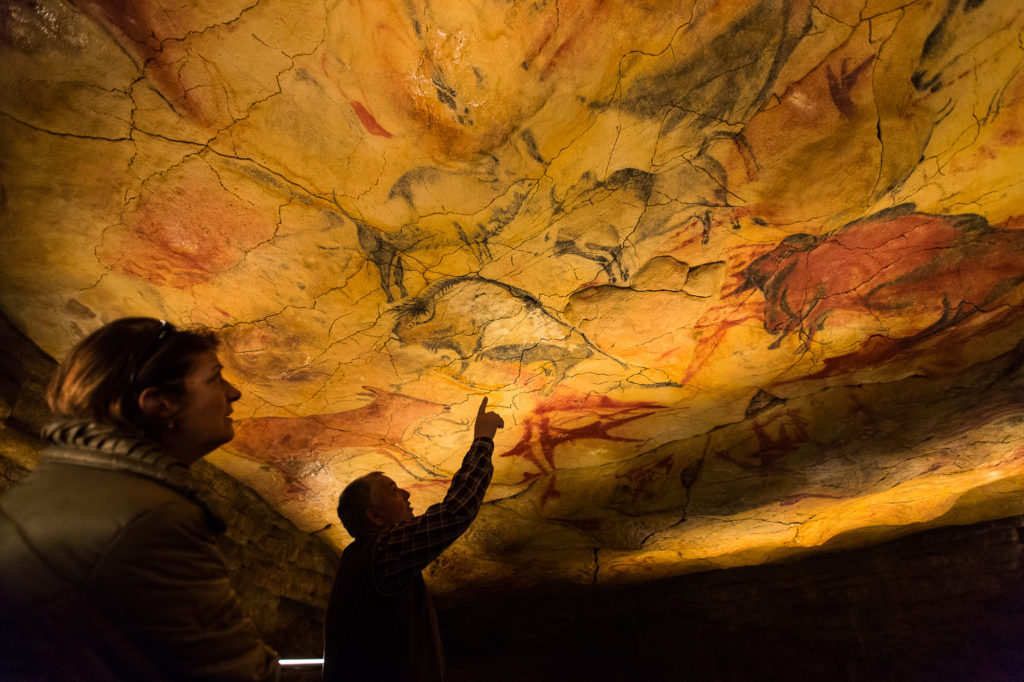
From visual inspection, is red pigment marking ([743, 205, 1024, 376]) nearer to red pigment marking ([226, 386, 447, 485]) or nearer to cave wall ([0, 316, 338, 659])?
red pigment marking ([226, 386, 447, 485])

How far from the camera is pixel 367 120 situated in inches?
57.6

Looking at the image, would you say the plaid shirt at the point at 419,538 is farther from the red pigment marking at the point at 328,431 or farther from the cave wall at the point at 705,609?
→ the cave wall at the point at 705,609

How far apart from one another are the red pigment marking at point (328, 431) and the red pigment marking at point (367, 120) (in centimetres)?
130

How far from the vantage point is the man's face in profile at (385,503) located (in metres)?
1.75

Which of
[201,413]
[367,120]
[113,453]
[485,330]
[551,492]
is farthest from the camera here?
[551,492]

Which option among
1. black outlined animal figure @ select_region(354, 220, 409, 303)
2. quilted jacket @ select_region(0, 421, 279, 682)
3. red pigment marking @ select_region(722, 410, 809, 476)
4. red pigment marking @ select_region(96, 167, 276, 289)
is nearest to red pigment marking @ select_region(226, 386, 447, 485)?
black outlined animal figure @ select_region(354, 220, 409, 303)

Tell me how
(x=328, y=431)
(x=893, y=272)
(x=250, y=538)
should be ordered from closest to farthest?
(x=893, y=272)
(x=328, y=431)
(x=250, y=538)

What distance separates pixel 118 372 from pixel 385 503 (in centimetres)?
105

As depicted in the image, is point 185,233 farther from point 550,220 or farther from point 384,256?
point 550,220

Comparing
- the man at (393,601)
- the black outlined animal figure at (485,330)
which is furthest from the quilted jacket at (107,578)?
the black outlined animal figure at (485,330)

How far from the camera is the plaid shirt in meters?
1.38

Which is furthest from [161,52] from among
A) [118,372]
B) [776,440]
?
[776,440]

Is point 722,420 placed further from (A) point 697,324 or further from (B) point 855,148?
(B) point 855,148

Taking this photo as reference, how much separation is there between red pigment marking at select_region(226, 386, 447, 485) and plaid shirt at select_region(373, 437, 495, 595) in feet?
3.54
